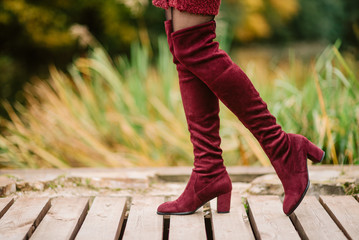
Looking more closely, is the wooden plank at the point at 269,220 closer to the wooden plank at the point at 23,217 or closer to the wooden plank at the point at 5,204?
the wooden plank at the point at 23,217

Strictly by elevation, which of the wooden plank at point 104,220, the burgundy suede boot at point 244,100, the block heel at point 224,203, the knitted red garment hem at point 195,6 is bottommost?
the block heel at point 224,203

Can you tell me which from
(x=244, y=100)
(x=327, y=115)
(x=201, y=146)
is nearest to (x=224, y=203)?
(x=201, y=146)

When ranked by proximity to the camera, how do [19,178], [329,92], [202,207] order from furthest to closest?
[329,92], [19,178], [202,207]

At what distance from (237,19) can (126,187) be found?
559cm

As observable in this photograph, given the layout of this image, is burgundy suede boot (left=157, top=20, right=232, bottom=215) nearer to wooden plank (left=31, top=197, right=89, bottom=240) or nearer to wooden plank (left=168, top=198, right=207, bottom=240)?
wooden plank (left=168, top=198, right=207, bottom=240)

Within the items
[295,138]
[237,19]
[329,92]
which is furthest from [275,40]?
[295,138]

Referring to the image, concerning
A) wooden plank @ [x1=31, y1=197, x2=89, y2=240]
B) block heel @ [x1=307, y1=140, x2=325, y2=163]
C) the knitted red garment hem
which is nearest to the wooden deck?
wooden plank @ [x1=31, y1=197, x2=89, y2=240]

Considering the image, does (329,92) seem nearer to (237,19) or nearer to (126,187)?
(126,187)

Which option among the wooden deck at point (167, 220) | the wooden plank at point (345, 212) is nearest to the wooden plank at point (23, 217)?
the wooden deck at point (167, 220)

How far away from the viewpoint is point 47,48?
5.99 meters

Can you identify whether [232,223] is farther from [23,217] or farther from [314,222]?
[23,217]

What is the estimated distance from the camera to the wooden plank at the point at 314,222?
121 centimetres

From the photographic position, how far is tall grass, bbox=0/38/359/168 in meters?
2.24

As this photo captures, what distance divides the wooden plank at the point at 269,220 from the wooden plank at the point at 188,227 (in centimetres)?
14
